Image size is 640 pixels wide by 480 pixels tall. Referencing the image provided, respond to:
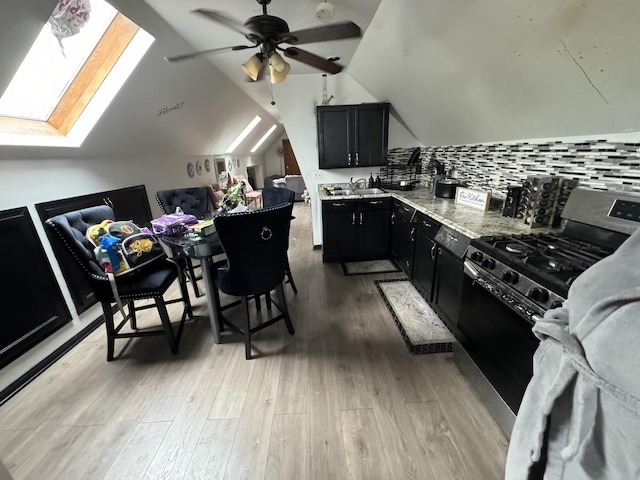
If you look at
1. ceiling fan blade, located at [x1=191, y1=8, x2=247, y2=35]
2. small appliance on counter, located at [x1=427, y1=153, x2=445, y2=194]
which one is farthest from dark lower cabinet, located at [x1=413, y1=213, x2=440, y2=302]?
ceiling fan blade, located at [x1=191, y1=8, x2=247, y2=35]

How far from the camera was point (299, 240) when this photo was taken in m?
4.39

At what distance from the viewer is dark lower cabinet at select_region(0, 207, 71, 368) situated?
1745mm

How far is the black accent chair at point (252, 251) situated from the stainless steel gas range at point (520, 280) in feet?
4.11

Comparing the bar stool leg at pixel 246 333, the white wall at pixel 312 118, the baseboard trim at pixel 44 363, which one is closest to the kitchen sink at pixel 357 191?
the white wall at pixel 312 118

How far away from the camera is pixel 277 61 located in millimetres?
1745

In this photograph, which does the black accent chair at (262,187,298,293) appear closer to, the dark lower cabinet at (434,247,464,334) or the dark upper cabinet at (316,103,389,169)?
the dark upper cabinet at (316,103,389,169)

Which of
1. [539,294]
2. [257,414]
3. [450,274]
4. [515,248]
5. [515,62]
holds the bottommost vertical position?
[257,414]

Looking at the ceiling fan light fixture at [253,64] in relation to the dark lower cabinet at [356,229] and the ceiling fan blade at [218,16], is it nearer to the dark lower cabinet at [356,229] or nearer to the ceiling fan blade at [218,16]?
the ceiling fan blade at [218,16]

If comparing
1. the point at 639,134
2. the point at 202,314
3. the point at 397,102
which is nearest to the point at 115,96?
the point at 202,314

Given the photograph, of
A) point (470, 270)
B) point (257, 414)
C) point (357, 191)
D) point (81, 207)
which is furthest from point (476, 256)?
point (81, 207)

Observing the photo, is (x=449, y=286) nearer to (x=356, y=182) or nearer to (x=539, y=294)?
(x=539, y=294)

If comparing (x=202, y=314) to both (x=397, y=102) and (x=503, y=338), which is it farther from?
(x=397, y=102)

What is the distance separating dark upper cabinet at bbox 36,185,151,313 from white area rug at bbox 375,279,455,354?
100 inches

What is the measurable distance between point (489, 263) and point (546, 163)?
3.32 feet
